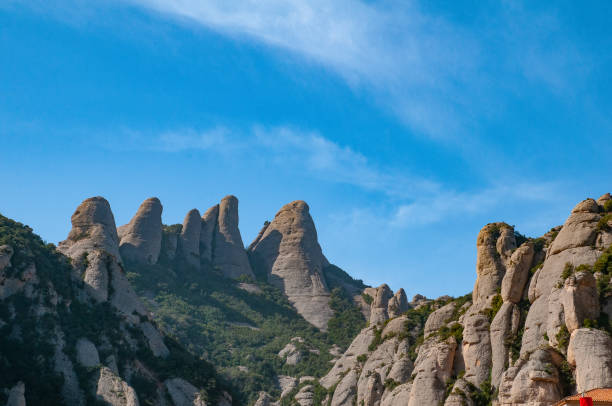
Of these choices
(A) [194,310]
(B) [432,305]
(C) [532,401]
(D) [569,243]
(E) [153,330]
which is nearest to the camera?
(C) [532,401]

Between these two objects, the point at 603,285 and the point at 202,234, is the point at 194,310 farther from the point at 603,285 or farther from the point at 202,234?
the point at 603,285

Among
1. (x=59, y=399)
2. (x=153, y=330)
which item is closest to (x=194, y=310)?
(x=153, y=330)

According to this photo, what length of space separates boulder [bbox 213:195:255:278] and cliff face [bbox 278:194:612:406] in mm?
61957

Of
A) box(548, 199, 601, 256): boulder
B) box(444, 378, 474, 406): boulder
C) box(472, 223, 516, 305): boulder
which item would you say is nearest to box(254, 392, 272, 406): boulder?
box(472, 223, 516, 305): boulder

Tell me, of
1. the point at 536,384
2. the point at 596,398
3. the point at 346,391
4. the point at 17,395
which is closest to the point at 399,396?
the point at 536,384

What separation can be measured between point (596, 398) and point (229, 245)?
329 feet

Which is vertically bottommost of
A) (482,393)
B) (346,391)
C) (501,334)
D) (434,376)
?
(482,393)

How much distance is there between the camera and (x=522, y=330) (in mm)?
48688

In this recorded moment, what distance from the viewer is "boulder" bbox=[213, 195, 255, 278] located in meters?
130

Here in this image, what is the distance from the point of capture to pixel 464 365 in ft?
172

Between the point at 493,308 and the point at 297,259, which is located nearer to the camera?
the point at 493,308

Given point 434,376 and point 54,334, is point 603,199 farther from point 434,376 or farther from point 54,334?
point 54,334

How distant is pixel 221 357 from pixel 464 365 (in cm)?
5683

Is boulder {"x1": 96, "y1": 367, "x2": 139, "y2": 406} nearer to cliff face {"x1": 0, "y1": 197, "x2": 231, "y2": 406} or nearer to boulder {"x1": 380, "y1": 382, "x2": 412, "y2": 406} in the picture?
cliff face {"x1": 0, "y1": 197, "x2": 231, "y2": 406}
